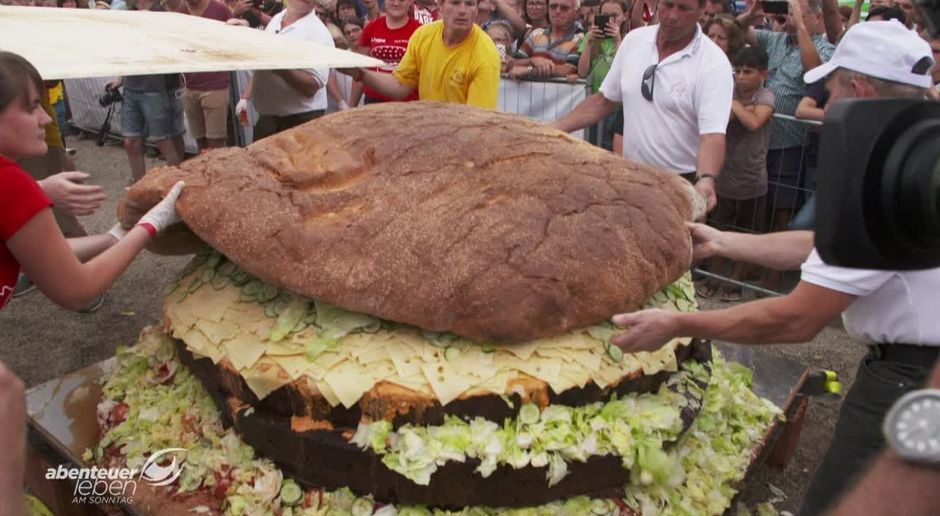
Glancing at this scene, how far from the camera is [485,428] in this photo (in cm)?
252

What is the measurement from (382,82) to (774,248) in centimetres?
330

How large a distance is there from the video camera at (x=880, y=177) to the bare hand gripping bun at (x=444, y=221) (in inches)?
53.3

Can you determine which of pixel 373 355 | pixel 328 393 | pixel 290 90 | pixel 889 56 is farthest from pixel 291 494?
pixel 290 90

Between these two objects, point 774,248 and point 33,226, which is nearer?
point 33,226

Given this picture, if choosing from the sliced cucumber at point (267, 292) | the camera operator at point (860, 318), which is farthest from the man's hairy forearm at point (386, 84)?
the camera operator at point (860, 318)

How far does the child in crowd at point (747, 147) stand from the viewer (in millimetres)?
5727

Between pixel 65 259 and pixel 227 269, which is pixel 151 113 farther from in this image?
pixel 65 259

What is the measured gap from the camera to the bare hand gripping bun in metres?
2.52

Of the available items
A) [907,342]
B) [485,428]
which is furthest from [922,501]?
[485,428]

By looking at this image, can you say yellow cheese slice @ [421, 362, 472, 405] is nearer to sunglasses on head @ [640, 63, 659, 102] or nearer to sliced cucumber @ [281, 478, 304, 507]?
sliced cucumber @ [281, 478, 304, 507]

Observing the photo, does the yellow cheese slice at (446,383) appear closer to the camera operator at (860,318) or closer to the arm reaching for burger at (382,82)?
the camera operator at (860,318)

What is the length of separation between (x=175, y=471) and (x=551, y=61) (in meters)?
5.66

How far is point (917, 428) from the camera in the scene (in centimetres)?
117

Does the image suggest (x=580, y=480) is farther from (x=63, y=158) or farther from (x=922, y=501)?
(x=63, y=158)
